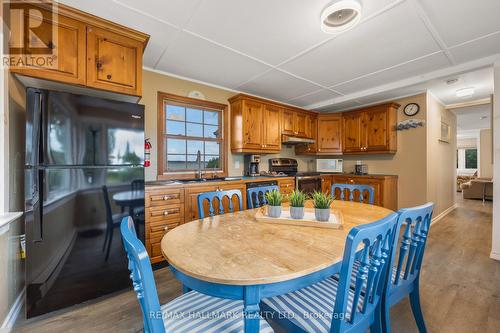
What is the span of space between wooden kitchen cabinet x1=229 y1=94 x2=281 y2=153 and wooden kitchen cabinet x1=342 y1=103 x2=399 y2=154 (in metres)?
1.77

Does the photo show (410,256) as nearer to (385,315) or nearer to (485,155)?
(385,315)

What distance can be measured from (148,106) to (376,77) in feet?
11.5

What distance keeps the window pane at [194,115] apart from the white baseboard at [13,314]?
2629mm

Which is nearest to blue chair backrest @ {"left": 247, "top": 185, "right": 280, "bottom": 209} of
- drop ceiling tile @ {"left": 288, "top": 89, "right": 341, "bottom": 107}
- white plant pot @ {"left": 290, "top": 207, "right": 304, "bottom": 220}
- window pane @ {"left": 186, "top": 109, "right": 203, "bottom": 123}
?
white plant pot @ {"left": 290, "top": 207, "right": 304, "bottom": 220}

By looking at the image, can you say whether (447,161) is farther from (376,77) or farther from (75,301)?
(75,301)

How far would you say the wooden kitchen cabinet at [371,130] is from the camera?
13.2ft

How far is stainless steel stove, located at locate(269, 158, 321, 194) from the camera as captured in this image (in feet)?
13.4

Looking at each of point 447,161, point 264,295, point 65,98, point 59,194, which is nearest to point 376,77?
point 447,161

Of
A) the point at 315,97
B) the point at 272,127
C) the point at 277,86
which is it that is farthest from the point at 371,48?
the point at 272,127

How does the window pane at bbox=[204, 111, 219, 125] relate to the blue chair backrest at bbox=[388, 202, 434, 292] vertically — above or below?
above

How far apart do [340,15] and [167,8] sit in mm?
1523

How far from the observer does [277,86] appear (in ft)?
11.9

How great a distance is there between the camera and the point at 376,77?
10.7 feet

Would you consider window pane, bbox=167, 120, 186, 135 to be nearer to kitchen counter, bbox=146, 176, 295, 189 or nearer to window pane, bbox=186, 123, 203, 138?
window pane, bbox=186, 123, 203, 138
